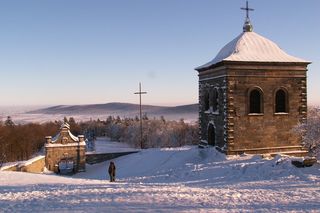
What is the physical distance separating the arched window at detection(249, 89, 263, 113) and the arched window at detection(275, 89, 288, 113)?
1181mm

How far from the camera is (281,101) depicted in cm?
2353

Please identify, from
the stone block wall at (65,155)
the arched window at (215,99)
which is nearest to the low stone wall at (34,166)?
the stone block wall at (65,155)

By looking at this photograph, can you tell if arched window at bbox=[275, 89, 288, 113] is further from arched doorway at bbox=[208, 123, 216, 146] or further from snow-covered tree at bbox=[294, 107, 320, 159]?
arched doorway at bbox=[208, 123, 216, 146]

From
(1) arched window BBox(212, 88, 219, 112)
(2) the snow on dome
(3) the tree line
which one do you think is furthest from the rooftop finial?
(3) the tree line

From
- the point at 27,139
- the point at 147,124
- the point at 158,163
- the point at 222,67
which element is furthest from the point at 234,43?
the point at 147,124

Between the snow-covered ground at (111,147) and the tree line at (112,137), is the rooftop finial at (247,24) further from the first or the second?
the tree line at (112,137)

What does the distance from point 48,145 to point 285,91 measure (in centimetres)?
1987

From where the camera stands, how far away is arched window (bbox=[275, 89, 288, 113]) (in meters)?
23.4

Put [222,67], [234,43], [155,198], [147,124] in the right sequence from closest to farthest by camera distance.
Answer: [155,198]
[222,67]
[234,43]
[147,124]

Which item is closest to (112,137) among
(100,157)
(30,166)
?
(100,157)

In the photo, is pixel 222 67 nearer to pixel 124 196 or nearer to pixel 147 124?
pixel 124 196

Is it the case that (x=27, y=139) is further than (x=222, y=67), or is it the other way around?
(x=27, y=139)

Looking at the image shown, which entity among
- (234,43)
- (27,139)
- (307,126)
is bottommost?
(27,139)

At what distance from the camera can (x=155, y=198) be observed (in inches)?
434
